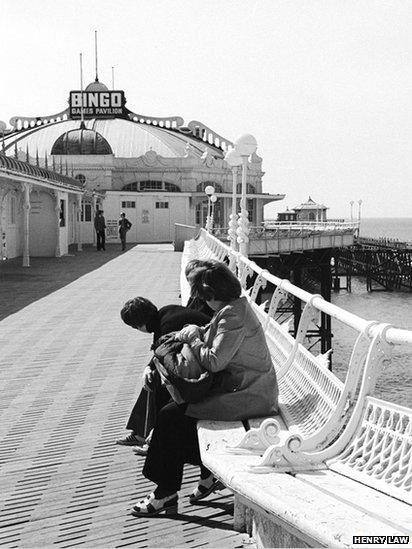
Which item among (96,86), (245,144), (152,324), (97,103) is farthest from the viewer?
(96,86)

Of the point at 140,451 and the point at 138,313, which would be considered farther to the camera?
the point at 140,451

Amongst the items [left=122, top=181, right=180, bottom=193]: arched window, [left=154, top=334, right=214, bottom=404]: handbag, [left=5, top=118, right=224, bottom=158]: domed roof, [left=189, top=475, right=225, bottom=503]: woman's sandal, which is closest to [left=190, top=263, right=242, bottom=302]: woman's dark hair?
[left=154, top=334, right=214, bottom=404]: handbag

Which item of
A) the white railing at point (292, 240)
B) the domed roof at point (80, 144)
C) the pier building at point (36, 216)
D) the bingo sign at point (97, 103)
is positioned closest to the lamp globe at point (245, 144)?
the pier building at point (36, 216)

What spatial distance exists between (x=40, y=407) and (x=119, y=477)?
1.85m

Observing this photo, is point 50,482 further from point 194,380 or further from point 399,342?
point 399,342

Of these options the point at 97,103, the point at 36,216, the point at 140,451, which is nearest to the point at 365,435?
the point at 140,451

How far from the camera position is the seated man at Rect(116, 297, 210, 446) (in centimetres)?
505

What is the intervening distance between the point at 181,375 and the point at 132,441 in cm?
143

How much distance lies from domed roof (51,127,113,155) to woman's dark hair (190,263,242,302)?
44.3 metres

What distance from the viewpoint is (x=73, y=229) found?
36719 mm

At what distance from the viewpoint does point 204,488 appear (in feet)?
14.9

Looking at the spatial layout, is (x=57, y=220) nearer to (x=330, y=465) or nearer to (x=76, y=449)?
Result: (x=76, y=449)

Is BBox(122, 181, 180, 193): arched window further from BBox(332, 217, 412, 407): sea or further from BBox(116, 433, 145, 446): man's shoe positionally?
BBox(116, 433, 145, 446): man's shoe

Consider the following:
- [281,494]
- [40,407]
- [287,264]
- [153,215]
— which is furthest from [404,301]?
[281,494]
